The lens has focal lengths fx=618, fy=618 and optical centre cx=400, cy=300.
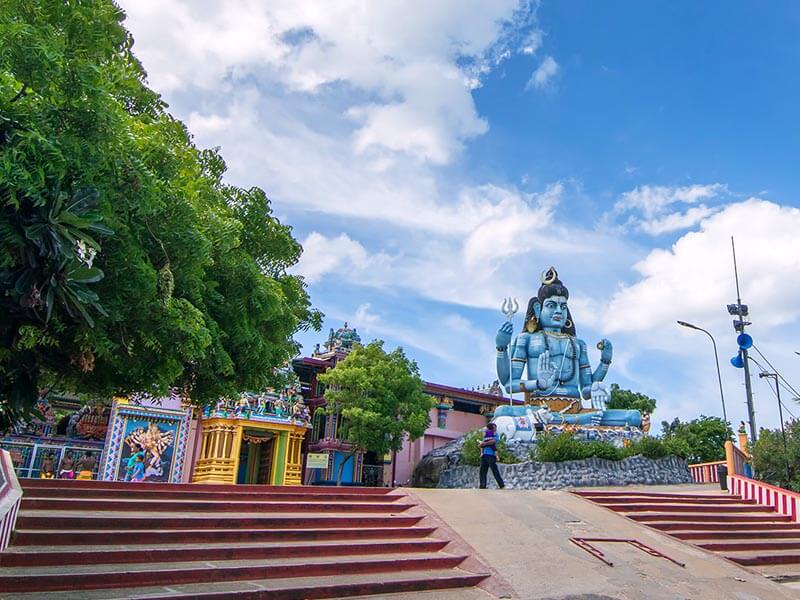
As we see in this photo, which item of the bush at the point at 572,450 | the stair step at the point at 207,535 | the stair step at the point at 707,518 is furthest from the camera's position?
the bush at the point at 572,450

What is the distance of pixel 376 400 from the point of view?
24312mm

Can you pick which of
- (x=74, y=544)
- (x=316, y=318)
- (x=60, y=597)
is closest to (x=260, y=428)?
(x=316, y=318)

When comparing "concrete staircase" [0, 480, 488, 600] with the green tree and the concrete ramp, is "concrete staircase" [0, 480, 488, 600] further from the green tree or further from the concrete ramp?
the green tree

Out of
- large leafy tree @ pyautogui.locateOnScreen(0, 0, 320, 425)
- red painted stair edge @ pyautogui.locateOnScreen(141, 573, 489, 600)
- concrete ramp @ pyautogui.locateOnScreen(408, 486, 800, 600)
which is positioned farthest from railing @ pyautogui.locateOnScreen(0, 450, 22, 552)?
concrete ramp @ pyautogui.locateOnScreen(408, 486, 800, 600)

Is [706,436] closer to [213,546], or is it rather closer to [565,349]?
[565,349]

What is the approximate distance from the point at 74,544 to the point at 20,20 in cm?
557

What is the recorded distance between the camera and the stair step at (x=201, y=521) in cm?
740

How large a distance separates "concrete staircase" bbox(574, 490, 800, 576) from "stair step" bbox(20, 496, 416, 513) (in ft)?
16.4

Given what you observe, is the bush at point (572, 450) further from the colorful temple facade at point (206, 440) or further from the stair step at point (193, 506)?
the stair step at point (193, 506)

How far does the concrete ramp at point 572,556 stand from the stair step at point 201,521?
48.5 inches

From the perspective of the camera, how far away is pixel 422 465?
29.0 metres

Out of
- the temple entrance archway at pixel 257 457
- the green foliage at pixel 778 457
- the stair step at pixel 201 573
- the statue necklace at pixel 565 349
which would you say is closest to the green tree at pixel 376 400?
the temple entrance archway at pixel 257 457

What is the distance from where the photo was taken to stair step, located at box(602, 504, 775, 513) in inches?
487

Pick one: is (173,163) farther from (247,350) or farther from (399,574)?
(399,574)
